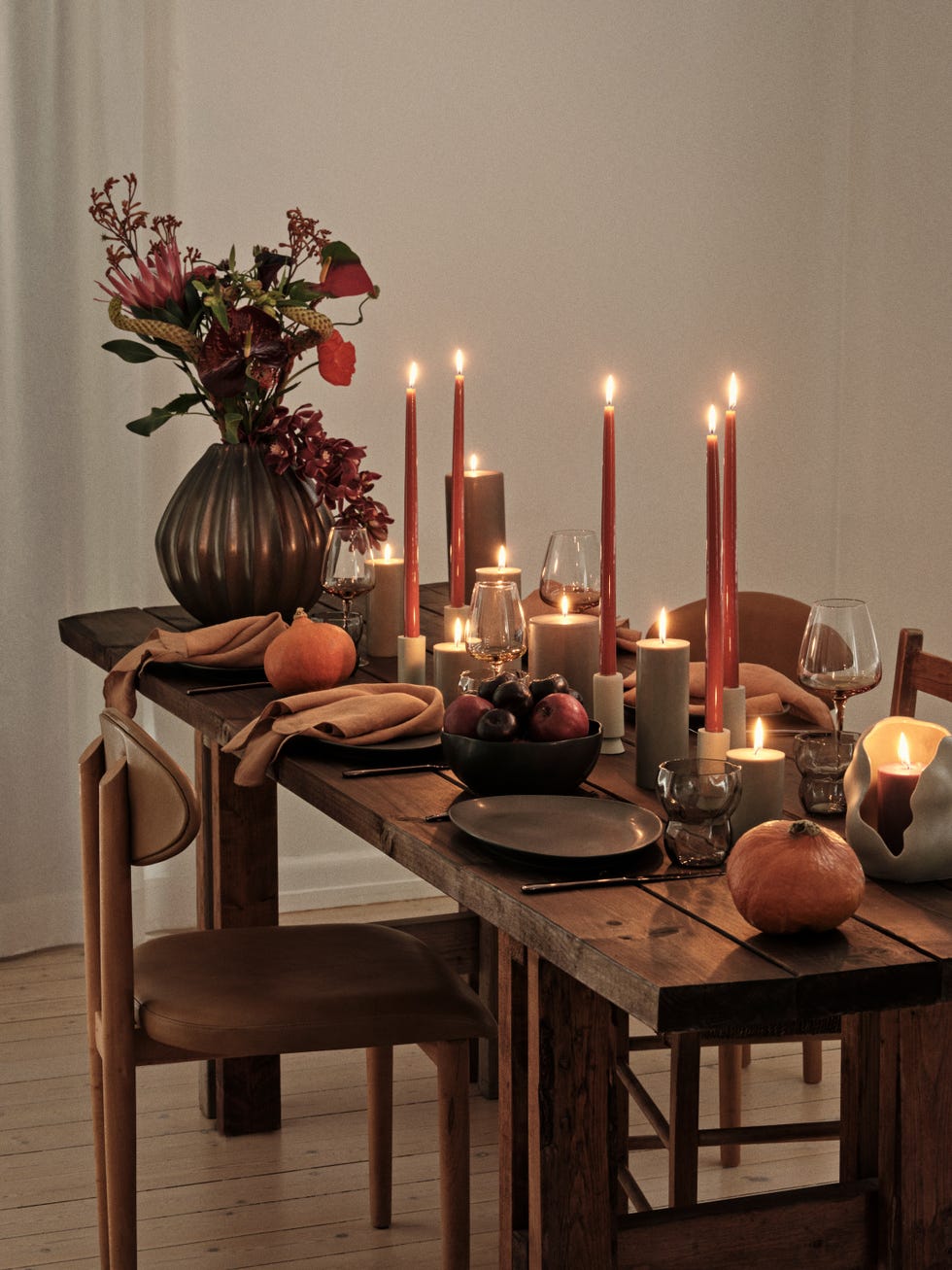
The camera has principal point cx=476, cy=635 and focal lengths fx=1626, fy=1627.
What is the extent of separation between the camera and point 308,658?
1.95 m

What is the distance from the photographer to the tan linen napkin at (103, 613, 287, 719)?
7.10 ft

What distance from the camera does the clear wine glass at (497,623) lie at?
5.92ft

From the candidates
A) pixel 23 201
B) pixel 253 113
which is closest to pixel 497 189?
pixel 253 113

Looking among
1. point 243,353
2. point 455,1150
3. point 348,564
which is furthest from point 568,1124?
point 243,353

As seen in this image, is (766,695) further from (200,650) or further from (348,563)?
(200,650)

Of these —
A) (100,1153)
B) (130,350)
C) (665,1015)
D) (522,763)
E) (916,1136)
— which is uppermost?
(130,350)

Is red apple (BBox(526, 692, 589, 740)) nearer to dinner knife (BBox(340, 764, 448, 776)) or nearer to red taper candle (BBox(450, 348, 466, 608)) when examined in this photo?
dinner knife (BBox(340, 764, 448, 776))

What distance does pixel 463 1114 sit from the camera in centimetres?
183

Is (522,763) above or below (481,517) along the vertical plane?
below

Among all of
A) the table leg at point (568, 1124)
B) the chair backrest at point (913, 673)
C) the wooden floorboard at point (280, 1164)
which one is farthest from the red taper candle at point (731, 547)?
the wooden floorboard at point (280, 1164)

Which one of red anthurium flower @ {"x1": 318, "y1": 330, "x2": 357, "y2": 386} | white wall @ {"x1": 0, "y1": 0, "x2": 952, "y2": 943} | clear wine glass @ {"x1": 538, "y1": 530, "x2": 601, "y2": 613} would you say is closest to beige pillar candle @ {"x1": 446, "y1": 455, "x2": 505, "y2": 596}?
red anthurium flower @ {"x1": 318, "y1": 330, "x2": 357, "y2": 386}

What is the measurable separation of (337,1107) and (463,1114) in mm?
856

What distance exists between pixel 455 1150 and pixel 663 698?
60 centimetres

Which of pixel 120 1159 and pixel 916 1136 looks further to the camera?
pixel 120 1159
